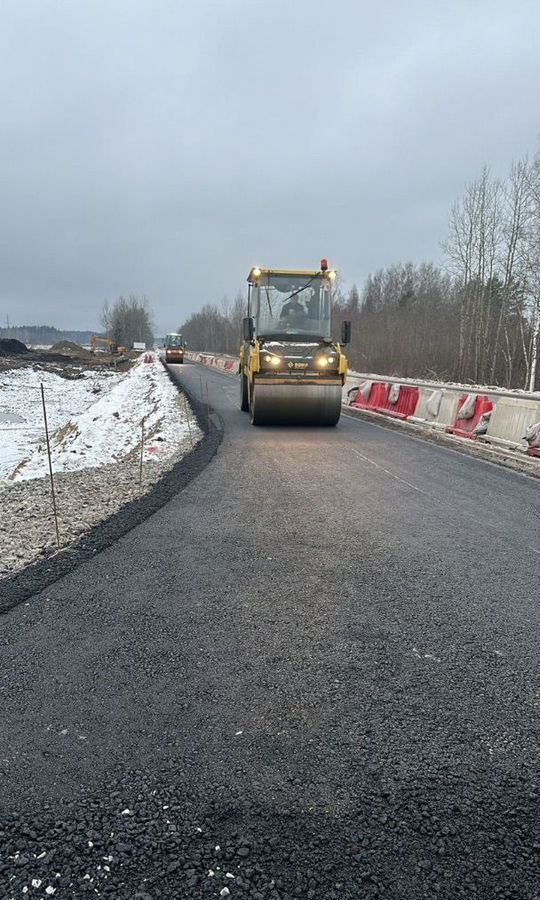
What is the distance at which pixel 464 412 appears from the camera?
12.9 m

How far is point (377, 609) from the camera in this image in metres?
3.88

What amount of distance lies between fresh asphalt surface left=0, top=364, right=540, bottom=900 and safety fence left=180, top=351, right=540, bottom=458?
6.28 metres

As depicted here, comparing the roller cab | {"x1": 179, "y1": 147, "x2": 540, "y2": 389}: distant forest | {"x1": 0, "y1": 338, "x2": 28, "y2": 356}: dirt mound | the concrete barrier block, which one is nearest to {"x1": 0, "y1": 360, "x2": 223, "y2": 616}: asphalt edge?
the concrete barrier block

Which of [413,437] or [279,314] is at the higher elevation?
[279,314]

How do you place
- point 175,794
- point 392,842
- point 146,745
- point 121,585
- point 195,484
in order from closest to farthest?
1. point 392,842
2. point 175,794
3. point 146,745
4. point 121,585
5. point 195,484

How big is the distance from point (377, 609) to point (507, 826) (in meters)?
1.83

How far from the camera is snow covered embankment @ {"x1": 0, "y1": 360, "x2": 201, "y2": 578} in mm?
5558

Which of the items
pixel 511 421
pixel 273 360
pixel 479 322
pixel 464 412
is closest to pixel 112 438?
pixel 273 360

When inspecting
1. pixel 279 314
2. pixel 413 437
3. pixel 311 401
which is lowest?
pixel 413 437

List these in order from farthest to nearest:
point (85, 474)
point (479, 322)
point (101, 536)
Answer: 1. point (479, 322)
2. point (85, 474)
3. point (101, 536)

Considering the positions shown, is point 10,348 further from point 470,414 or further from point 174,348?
point 470,414

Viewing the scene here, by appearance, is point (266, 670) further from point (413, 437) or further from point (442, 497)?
point (413, 437)

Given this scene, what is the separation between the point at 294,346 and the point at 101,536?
8.26m

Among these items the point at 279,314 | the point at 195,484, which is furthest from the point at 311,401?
the point at 195,484
